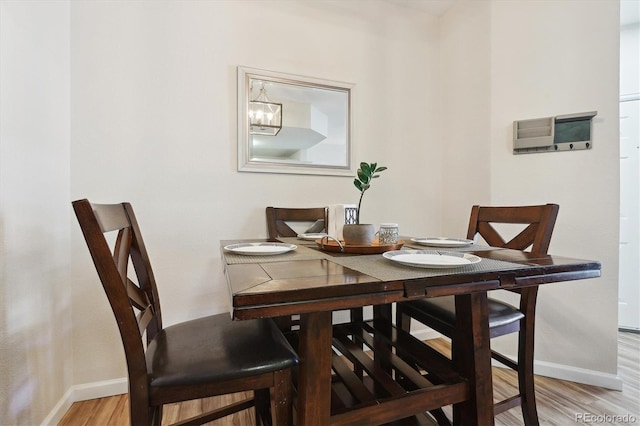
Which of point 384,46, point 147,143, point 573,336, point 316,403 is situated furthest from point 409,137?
point 316,403

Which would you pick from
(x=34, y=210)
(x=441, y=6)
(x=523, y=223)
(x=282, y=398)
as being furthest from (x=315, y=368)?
(x=441, y=6)

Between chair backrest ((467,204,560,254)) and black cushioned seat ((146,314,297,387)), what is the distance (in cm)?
111

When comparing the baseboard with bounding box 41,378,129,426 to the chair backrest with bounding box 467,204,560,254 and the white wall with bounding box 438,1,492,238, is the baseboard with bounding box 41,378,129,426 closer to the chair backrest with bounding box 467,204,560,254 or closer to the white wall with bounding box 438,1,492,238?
the chair backrest with bounding box 467,204,560,254

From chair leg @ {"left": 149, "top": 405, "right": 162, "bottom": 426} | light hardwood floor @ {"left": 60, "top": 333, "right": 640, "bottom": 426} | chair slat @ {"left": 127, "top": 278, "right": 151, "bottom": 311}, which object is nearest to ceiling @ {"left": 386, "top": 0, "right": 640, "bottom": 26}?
chair slat @ {"left": 127, "top": 278, "right": 151, "bottom": 311}

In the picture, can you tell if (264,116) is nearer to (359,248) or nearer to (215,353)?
(359,248)

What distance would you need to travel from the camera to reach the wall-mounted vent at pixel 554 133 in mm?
1703

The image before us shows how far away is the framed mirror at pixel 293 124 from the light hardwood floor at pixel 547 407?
136 cm

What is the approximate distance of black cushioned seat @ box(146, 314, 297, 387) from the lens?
0.79 meters

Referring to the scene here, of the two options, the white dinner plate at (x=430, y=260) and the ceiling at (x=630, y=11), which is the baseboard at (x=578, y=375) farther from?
the ceiling at (x=630, y=11)

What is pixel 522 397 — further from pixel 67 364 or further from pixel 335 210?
pixel 67 364

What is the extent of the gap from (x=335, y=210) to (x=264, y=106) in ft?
3.30

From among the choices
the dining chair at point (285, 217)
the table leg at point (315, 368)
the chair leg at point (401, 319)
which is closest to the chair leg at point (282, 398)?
the table leg at point (315, 368)

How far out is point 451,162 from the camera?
231 cm

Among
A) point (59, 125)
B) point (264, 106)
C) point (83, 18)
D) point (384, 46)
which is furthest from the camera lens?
point (384, 46)
